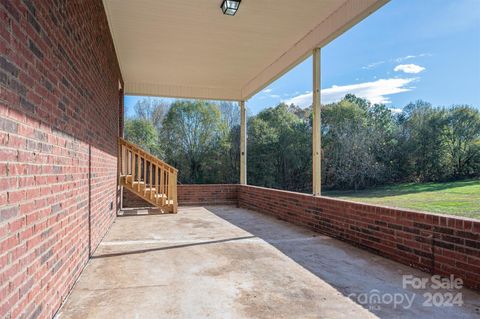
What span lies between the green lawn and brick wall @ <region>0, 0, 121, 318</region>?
12.0m

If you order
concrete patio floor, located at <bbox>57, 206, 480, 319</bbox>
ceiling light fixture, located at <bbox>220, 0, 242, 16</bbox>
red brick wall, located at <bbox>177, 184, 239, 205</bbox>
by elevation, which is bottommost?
concrete patio floor, located at <bbox>57, 206, 480, 319</bbox>

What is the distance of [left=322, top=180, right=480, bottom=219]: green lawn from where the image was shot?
45.5 ft

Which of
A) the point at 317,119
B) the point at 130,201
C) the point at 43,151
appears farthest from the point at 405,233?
the point at 130,201

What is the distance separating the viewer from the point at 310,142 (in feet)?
66.7

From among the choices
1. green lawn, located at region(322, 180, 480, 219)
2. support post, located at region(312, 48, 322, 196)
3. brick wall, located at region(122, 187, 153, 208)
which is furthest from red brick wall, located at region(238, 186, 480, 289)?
green lawn, located at region(322, 180, 480, 219)

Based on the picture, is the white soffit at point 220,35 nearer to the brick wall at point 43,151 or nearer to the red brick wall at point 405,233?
the brick wall at point 43,151

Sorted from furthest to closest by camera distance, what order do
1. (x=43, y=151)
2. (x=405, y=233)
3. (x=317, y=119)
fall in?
(x=317, y=119) < (x=405, y=233) < (x=43, y=151)

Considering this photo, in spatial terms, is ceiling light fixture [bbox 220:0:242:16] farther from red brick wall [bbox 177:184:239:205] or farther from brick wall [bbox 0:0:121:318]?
red brick wall [bbox 177:184:239:205]

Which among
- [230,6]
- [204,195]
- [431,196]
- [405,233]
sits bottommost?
[431,196]

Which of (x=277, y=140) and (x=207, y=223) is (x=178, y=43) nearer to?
(x=207, y=223)

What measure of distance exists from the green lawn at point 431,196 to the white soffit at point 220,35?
28.3 feet

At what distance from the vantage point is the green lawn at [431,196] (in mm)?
13877

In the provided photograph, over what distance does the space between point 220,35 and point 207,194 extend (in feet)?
17.4

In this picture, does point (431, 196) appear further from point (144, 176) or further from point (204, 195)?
point (144, 176)
